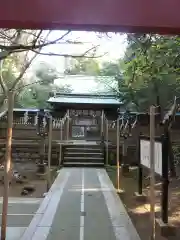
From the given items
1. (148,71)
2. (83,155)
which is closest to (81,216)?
(148,71)

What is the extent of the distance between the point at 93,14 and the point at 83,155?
14370mm

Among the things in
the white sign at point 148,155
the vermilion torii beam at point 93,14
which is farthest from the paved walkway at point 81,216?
the vermilion torii beam at point 93,14

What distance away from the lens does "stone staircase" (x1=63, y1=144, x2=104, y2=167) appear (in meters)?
16.2

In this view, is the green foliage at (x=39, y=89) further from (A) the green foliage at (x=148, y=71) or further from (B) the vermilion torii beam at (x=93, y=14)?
(B) the vermilion torii beam at (x=93, y=14)

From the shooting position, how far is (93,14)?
10.2 feet

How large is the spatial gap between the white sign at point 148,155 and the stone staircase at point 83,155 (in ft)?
29.0

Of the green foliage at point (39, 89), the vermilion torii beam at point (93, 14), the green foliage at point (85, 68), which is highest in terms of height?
the green foliage at point (85, 68)

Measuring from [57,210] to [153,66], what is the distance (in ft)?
18.4

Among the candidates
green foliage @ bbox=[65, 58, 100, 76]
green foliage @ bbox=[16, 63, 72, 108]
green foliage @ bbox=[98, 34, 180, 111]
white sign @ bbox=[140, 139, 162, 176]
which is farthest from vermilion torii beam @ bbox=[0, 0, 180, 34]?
green foliage @ bbox=[65, 58, 100, 76]

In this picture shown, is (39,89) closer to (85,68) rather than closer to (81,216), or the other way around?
(85,68)

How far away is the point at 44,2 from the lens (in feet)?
10.2

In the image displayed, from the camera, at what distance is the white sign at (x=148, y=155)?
18.2ft

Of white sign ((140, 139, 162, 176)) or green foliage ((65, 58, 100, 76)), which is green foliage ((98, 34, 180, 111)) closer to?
green foliage ((65, 58, 100, 76))

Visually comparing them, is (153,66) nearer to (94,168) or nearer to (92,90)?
(94,168)
